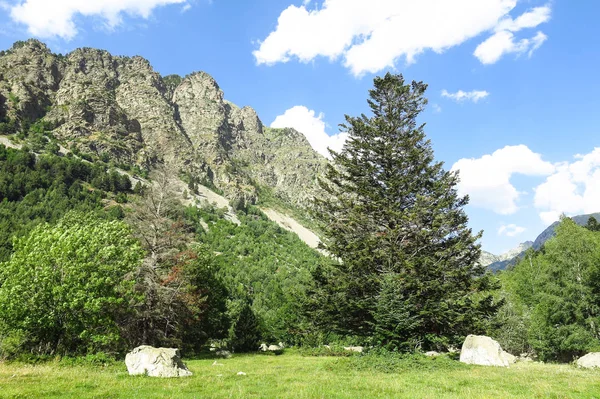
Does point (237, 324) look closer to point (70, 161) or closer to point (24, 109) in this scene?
point (70, 161)

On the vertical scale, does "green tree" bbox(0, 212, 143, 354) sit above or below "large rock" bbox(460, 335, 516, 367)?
above

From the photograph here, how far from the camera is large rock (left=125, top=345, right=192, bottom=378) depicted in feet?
49.0

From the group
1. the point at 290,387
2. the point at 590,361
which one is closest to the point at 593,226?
the point at 590,361

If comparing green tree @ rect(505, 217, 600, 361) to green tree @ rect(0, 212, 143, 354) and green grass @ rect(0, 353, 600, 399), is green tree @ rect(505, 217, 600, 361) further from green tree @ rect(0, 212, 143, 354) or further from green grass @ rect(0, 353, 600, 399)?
green tree @ rect(0, 212, 143, 354)

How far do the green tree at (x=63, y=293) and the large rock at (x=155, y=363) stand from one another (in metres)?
7.01

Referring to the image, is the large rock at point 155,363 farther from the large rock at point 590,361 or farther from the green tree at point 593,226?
the green tree at point 593,226

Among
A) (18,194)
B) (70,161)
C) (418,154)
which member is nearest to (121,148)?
(70,161)

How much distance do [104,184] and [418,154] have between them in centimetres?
13312

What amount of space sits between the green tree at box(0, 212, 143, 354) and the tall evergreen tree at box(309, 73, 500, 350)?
13.8 metres

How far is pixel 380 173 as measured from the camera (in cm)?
2623

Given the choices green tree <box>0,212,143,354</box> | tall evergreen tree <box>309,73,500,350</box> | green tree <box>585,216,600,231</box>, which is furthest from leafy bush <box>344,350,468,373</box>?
green tree <box>585,216,600,231</box>

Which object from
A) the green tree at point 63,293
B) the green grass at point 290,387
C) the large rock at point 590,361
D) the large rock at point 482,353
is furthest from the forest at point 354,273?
the green grass at point 290,387

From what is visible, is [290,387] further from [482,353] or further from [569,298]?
[569,298]

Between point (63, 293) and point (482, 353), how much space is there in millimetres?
25487
